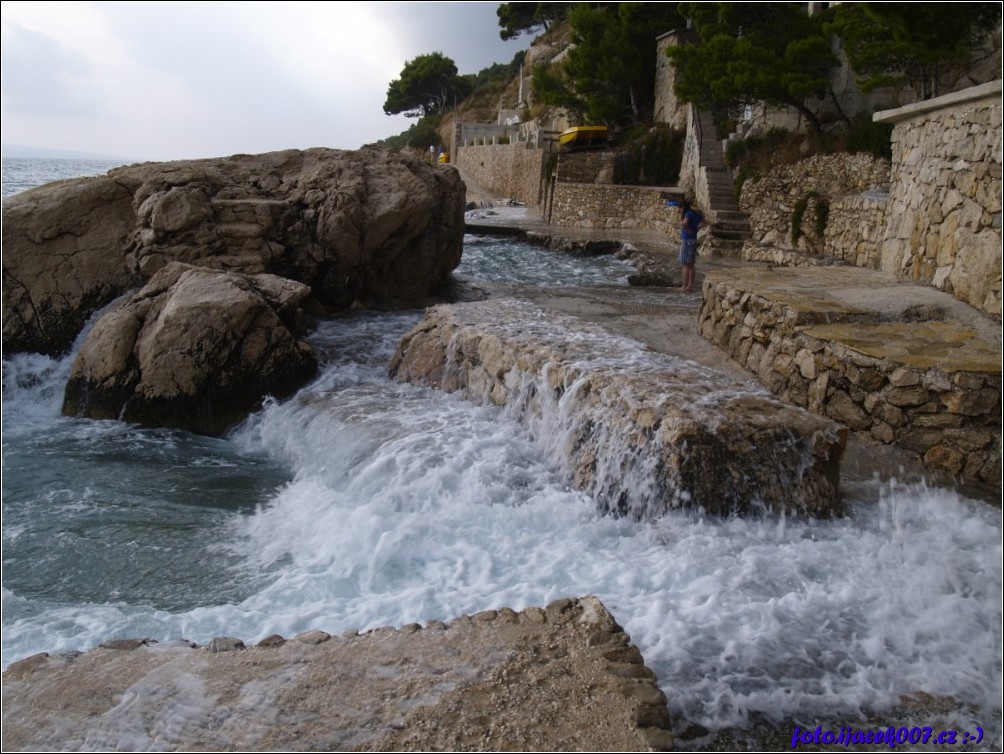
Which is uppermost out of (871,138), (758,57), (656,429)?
(758,57)

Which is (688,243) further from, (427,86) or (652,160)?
(427,86)

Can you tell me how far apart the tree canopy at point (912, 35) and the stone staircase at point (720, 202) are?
3.33 metres

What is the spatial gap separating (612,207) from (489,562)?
17.3m

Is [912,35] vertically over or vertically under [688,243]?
over

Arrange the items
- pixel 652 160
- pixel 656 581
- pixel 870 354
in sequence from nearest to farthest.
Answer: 1. pixel 656 581
2. pixel 870 354
3. pixel 652 160

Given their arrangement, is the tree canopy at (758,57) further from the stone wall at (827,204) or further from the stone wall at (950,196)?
the stone wall at (950,196)

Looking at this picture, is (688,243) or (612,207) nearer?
(688,243)

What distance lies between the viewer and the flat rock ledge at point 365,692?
237 centimetres

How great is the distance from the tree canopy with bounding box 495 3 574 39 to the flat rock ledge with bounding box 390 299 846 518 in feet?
114

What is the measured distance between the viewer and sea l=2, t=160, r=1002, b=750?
3029mm

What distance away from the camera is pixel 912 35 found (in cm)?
922

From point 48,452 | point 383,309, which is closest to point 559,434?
point 48,452

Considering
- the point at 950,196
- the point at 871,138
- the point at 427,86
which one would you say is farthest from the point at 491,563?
the point at 427,86

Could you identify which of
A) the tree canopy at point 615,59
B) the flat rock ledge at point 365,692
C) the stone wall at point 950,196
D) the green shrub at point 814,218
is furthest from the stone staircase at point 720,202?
the flat rock ledge at point 365,692
